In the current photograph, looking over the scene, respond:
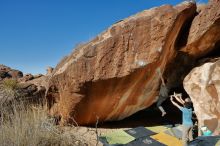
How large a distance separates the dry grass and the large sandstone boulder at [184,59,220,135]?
2657 millimetres

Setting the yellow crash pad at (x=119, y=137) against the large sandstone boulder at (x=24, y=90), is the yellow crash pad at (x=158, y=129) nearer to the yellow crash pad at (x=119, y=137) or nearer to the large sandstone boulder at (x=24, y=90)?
the yellow crash pad at (x=119, y=137)

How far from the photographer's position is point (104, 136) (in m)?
7.64

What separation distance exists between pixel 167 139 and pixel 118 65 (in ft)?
6.18

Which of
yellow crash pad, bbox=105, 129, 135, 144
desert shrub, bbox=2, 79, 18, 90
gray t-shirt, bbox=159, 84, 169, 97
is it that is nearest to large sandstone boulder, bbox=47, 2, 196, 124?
gray t-shirt, bbox=159, 84, 169, 97

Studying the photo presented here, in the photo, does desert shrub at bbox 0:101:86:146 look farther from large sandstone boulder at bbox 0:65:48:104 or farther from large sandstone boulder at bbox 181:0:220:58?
large sandstone boulder at bbox 181:0:220:58

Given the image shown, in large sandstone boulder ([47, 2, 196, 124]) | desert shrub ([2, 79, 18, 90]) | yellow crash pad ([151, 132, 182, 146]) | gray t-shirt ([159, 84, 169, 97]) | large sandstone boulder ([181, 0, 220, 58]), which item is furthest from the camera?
desert shrub ([2, 79, 18, 90])

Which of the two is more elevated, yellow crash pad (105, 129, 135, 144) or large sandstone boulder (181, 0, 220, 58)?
large sandstone boulder (181, 0, 220, 58)

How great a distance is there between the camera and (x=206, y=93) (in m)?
7.77

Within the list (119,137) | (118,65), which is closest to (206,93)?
(118,65)

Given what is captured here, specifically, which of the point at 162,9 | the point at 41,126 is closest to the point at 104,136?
the point at 41,126

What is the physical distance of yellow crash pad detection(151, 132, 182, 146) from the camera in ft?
24.4

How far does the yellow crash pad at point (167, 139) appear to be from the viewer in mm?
7430

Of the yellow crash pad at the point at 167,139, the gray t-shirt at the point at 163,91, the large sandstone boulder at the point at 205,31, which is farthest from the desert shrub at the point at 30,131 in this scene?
the large sandstone boulder at the point at 205,31

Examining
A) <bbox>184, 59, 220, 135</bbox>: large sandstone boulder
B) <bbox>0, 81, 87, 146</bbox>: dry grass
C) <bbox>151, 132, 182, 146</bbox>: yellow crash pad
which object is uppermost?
<bbox>184, 59, 220, 135</bbox>: large sandstone boulder
